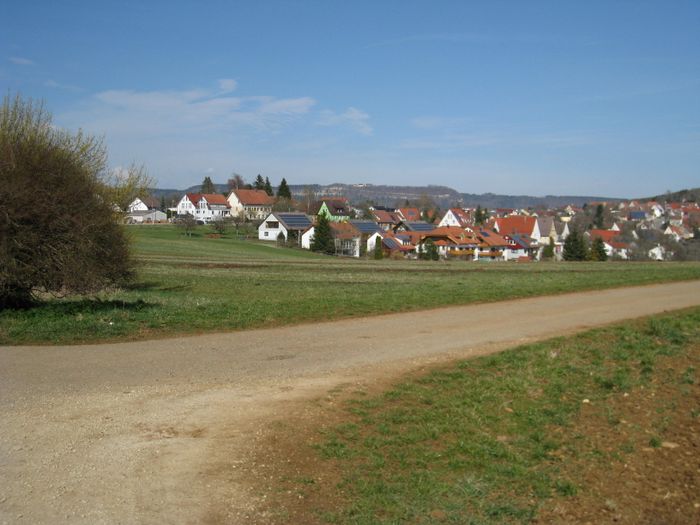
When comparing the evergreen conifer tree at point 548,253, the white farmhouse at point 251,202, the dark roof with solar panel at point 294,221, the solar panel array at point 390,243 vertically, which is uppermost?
the white farmhouse at point 251,202

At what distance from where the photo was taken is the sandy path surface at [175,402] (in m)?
5.58

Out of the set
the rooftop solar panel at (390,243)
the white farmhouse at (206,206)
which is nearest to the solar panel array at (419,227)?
the rooftop solar panel at (390,243)

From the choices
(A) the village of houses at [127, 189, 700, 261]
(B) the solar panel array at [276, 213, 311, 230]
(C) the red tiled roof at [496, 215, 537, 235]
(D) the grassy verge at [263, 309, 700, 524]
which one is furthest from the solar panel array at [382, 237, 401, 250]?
(D) the grassy verge at [263, 309, 700, 524]

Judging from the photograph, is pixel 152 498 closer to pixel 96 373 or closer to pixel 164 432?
pixel 164 432

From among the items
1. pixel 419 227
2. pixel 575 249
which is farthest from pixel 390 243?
pixel 575 249

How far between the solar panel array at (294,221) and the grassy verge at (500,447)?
86.8 meters

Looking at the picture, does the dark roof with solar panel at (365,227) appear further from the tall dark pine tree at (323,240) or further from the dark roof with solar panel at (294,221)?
the tall dark pine tree at (323,240)

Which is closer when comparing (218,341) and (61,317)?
(218,341)

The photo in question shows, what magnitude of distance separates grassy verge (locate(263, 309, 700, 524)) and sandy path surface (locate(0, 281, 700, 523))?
0.71m

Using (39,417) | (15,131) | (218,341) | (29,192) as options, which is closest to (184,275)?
(15,131)

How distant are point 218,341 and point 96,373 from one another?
2898 millimetres

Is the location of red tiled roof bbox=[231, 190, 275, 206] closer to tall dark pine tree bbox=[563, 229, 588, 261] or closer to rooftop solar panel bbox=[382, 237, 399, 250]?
rooftop solar panel bbox=[382, 237, 399, 250]

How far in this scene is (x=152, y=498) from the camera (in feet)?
18.3

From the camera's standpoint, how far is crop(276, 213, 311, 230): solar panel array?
316 ft
